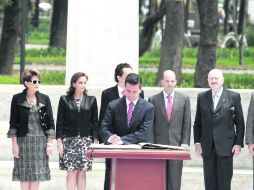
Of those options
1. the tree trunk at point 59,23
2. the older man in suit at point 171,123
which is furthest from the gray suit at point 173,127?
the tree trunk at point 59,23

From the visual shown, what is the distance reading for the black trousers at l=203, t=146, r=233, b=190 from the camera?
13.0m

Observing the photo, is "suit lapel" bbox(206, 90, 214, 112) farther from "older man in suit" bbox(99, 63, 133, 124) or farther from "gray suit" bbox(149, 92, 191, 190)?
"older man in suit" bbox(99, 63, 133, 124)

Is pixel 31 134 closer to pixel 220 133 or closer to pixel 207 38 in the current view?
pixel 220 133

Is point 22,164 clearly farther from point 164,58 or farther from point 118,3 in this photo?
point 164,58

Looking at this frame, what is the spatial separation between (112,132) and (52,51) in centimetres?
2208

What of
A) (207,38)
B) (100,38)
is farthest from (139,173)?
(207,38)

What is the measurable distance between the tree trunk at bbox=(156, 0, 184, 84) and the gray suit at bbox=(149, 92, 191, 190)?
8.64 meters

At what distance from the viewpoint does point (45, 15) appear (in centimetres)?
8556

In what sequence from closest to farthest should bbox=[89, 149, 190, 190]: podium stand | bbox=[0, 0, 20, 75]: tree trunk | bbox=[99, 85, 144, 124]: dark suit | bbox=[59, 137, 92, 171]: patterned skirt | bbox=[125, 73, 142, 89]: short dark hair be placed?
bbox=[89, 149, 190, 190]: podium stand → bbox=[125, 73, 142, 89]: short dark hair → bbox=[99, 85, 144, 124]: dark suit → bbox=[59, 137, 92, 171]: patterned skirt → bbox=[0, 0, 20, 75]: tree trunk

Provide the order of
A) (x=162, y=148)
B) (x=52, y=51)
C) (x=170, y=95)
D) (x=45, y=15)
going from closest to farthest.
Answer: (x=162, y=148), (x=170, y=95), (x=52, y=51), (x=45, y=15)

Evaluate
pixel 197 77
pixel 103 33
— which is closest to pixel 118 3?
pixel 103 33

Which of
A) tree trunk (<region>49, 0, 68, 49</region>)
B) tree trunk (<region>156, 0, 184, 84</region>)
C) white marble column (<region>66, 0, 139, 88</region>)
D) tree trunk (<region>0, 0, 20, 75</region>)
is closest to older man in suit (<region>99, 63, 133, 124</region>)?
white marble column (<region>66, 0, 139, 88</region>)

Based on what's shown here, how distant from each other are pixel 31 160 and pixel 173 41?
926 centimetres

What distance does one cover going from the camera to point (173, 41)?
862 inches
